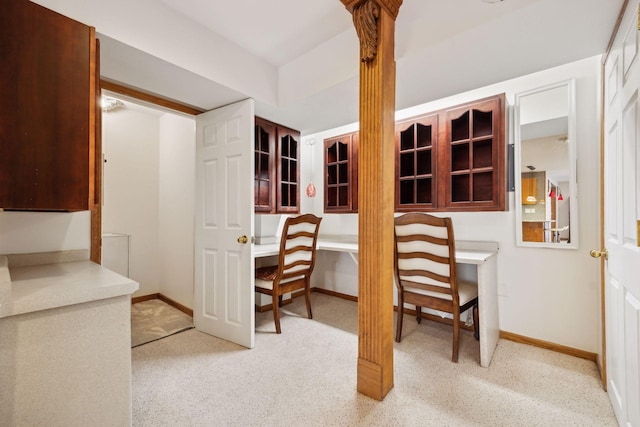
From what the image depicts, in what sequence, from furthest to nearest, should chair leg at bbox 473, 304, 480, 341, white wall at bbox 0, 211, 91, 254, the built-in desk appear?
1. chair leg at bbox 473, 304, 480, 341
2. the built-in desk
3. white wall at bbox 0, 211, 91, 254

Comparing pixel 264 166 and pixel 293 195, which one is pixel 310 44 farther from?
pixel 293 195

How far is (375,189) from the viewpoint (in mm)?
1592

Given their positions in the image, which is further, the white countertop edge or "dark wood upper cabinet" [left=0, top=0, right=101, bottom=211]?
"dark wood upper cabinet" [left=0, top=0, right=101, bottom=211]

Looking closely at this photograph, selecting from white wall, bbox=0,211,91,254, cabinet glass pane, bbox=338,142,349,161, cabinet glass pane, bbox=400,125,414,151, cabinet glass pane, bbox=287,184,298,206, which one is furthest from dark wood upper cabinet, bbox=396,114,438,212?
white wall, bbox=0,211,91,254

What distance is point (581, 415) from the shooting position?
148 centimetres

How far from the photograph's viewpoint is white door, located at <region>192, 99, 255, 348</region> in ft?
7.50

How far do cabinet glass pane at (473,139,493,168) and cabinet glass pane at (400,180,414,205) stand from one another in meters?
0.63

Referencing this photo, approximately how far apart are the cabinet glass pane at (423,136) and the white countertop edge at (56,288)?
2.68 metres

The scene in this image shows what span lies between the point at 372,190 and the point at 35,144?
4.90ft

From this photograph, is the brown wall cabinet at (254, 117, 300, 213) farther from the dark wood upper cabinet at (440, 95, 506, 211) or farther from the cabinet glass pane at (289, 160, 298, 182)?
the dark wood upper cabinet at (440, 95, 506, 211)

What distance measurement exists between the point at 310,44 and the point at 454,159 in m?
1.66

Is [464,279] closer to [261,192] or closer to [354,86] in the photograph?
[354,86]

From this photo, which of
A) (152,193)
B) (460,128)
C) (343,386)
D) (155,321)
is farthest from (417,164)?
(152,193)

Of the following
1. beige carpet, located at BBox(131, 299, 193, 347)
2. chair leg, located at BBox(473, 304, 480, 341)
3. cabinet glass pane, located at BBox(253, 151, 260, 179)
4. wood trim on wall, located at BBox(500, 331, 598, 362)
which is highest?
cabinet glass pane, located at BBox(253, 151, 260, 179)
